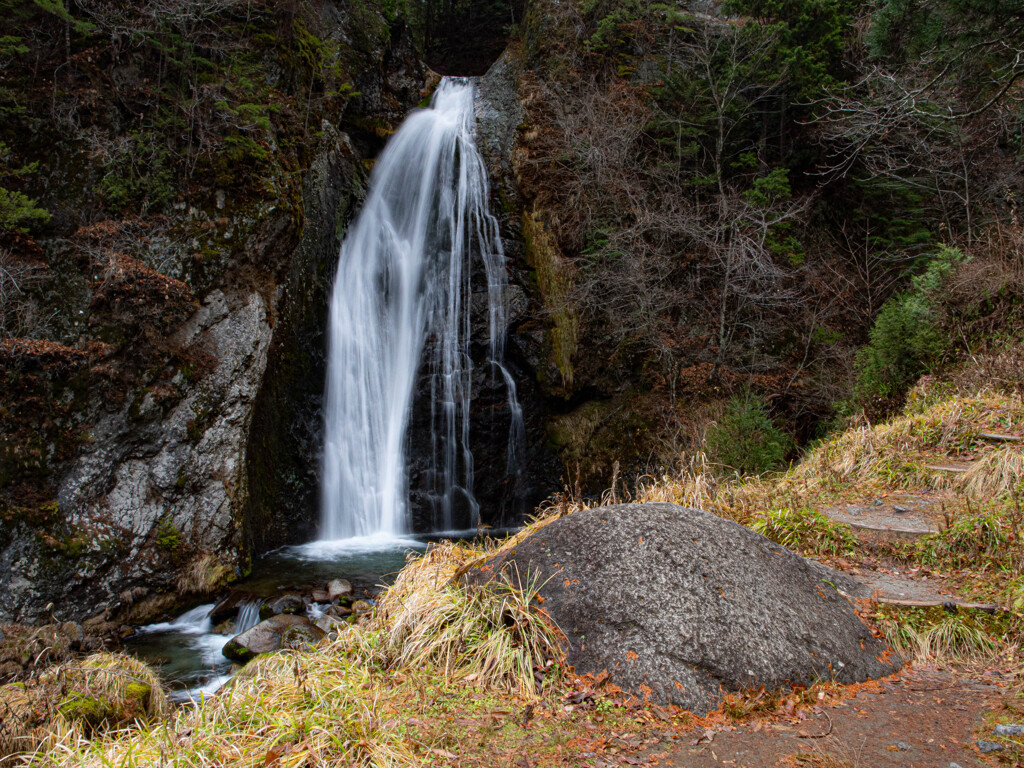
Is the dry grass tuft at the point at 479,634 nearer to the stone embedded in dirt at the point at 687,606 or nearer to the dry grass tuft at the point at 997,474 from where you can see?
the stone embedded in dirt at the point at 687,606

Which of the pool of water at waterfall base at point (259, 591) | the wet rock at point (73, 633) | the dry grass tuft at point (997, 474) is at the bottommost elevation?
the pool of water at waterfall base at point (259, 591)

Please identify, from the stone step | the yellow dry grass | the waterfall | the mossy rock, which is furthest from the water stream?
the stone step

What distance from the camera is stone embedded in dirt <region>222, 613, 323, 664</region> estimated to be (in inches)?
241

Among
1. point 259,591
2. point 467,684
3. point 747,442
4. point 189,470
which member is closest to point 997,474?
point 747,442

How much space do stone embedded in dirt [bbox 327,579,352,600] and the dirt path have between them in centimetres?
578

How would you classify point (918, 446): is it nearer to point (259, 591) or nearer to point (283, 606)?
point (283, 606)

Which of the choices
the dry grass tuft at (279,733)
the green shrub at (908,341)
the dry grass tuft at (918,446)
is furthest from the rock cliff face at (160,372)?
the green shrub at (908,341)

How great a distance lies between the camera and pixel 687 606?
337 centimetres

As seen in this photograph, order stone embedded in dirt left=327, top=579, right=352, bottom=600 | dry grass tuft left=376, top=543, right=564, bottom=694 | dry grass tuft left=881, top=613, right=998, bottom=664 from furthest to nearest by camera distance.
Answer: stone embedded in dirt left=327, top=579, right=352, bottom=600 < dry grass tuft left=881, top=613, right=998, bottom=664 < dry grass tuft left=376, top=543, right=564, bottom=694

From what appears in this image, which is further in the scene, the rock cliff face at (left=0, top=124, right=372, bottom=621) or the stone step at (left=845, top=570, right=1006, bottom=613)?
the rock cliff face at (left=0, top=124, right=372, bottom=621)

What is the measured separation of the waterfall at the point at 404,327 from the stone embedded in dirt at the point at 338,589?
3.00m

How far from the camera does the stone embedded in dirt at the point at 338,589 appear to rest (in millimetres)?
7602

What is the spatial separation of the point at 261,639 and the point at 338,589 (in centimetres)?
150

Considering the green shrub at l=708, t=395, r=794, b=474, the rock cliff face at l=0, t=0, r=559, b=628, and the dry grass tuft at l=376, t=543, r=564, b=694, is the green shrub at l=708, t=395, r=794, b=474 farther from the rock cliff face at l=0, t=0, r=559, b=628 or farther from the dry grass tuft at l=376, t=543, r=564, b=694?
the rock cliff face at l=0, t=0, r=559, b=628
